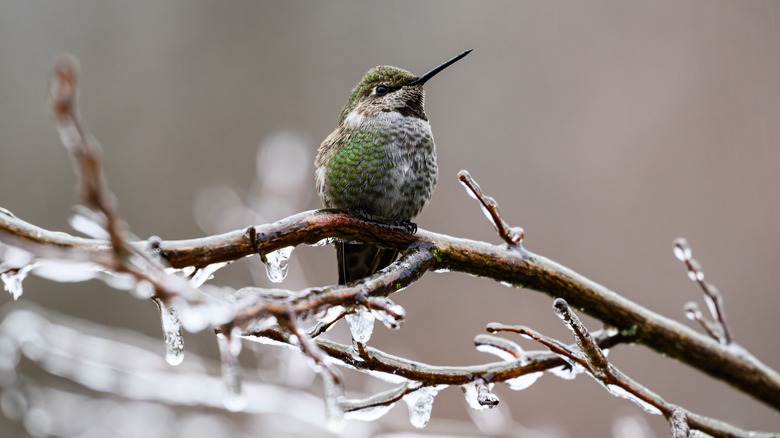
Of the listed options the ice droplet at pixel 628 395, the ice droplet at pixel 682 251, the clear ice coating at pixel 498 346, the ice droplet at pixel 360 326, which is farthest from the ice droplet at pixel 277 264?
the ice droplet at pixel 682 251

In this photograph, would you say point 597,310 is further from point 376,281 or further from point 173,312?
point 173,312

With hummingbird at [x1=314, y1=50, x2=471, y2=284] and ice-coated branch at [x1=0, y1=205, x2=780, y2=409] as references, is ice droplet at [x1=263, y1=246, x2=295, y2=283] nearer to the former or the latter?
ice-coated branch at [x1=0, y1=205, x2=780, y2=409]

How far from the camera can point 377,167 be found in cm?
239

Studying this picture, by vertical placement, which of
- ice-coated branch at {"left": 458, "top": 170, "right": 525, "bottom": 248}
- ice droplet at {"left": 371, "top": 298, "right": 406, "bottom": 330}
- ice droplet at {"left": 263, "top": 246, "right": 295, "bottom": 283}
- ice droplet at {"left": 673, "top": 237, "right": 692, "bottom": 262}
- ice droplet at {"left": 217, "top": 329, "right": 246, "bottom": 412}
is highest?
ice droplet at {"left": 673, "top": 237, "right": 692, "bottom": 262}

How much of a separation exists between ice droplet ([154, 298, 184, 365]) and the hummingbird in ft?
3.57

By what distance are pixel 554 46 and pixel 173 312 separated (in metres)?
5.98

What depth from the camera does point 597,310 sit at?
62.6 inches

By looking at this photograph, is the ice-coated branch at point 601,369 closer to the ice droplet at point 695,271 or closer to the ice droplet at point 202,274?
the ice droplet at point 695,271

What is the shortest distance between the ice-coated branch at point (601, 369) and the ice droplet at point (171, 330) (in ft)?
1.87

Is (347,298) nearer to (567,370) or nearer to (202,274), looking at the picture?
(202,274)

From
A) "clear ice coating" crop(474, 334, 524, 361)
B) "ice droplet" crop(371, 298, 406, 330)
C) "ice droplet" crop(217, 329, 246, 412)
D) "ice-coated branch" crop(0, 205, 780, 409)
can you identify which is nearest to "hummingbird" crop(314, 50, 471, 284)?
"ice-coated branch" crop(0, 205, 780, 409)

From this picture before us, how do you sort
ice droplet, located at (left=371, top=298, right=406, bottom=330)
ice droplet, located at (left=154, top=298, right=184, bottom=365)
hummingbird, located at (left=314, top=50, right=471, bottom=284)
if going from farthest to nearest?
1. hummingbird, located at (left=314, top=50, right=471, bottom=284)
2. ice droplet, located at (left=154, top=298, right=184, bottom=365)
3. ice droplet, located at (left=371, top=298, right=406, bottom=330)

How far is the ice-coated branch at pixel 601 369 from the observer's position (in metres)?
1.24

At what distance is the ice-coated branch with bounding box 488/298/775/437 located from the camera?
1.24m
